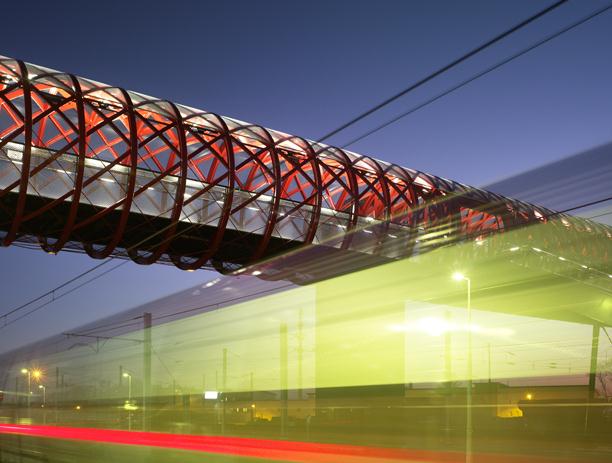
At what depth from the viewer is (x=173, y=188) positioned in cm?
2536

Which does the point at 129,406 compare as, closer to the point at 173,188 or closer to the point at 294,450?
the point at 173,188

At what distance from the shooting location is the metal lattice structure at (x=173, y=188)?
22.6 meters

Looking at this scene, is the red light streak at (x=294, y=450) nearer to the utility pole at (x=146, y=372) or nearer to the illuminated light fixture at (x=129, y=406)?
the utility pole at (x=146, y=372)

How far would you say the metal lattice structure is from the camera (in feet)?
74.1

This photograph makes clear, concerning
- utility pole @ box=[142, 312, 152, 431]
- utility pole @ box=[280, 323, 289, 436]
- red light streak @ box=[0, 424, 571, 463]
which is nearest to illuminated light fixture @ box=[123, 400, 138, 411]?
utility pole @ box=[142, 312, 152, 431]

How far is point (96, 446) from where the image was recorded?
17234 millimetres

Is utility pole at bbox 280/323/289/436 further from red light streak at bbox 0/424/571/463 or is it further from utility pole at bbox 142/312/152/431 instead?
utility pole at bbox 142/312/152/431

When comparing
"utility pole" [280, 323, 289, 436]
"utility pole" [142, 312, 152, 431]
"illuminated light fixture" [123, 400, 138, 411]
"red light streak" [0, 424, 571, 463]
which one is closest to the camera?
"red light streak" [0, 424, 571, 463]

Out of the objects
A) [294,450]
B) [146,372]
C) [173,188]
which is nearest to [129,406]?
[146,372]

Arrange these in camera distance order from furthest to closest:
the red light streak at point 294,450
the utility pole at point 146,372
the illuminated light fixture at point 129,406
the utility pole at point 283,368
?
the illuminated light fixture at point 129,406
the utility pole at point 146,372
the utility pole at point 283,368
the red light streak at point 294,450

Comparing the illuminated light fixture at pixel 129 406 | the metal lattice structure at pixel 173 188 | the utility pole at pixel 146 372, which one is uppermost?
the metal lattice structure at pixel 173 188

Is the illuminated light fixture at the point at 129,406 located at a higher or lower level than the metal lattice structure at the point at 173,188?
lower

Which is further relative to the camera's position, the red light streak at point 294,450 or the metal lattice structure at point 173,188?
the metal lattice structure at point 173,188

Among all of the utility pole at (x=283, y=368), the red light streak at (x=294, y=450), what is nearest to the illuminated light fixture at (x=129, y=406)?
the utility pole at (x=283, y=368)
